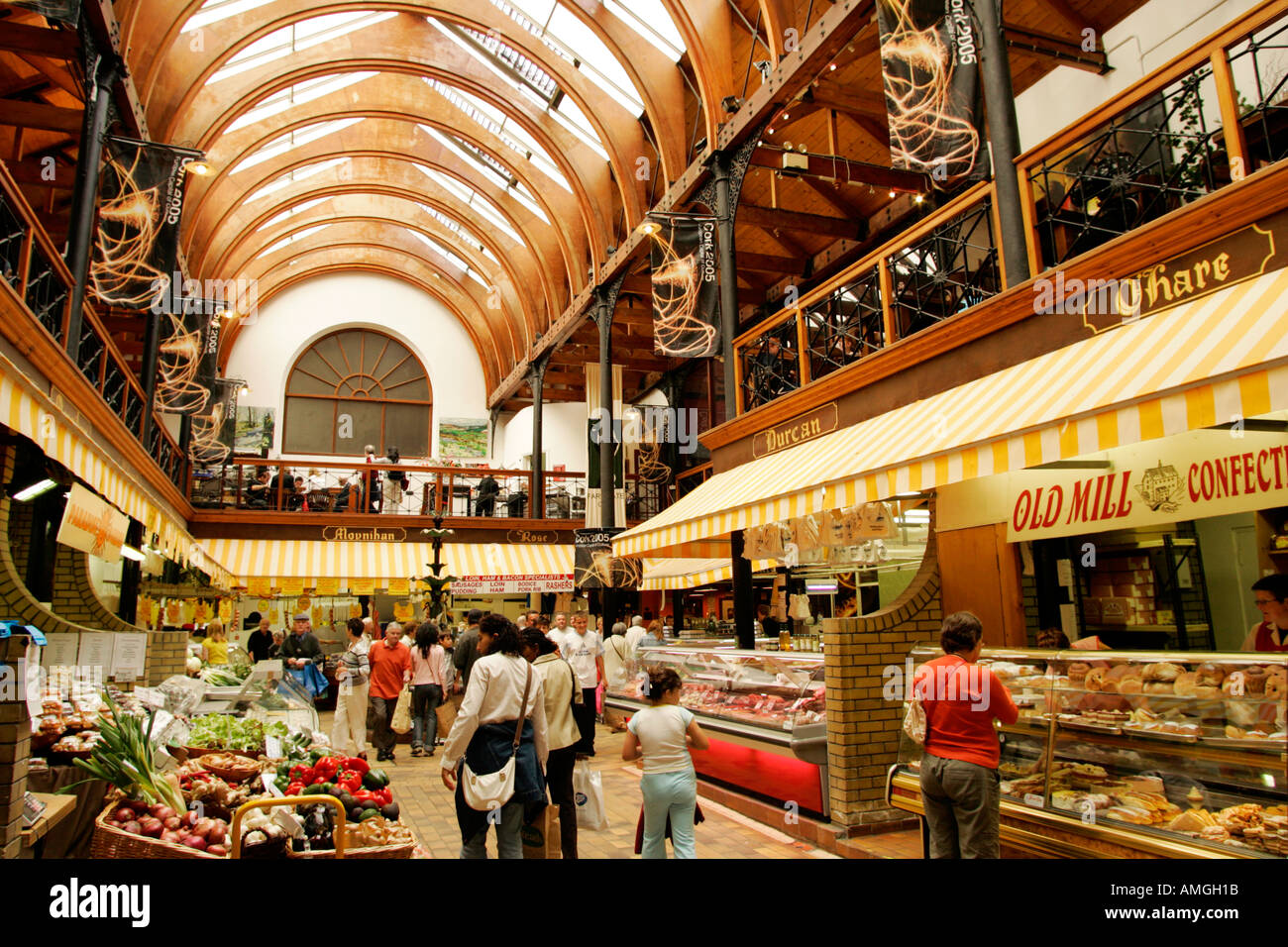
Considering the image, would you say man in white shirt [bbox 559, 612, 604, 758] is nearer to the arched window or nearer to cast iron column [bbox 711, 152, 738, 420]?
cast iron column [bbox 711, 152, 738, 420]

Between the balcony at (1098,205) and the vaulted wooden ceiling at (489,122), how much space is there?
2259 mm

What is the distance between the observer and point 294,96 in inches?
648

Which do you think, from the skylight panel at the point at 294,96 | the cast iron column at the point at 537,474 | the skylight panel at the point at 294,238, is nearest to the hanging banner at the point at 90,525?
the cast iron column at the point at 537,474

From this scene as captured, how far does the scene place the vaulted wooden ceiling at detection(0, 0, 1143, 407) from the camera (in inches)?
413

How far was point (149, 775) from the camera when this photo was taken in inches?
140

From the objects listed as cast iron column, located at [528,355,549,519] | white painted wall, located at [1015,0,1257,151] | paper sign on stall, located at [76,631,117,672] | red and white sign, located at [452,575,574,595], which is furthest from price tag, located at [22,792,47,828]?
cast iron column, located at [528,355,549,519]

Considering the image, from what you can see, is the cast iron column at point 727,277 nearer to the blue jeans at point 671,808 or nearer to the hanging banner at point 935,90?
the hanging banner at point 935,90

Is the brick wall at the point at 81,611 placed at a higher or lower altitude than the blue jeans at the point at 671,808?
higher

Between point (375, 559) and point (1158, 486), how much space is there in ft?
46.9

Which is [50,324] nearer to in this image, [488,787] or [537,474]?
[488,787]

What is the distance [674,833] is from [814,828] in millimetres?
1798

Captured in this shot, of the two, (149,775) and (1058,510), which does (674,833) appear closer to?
(149,775)

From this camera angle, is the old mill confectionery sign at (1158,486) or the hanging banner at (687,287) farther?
the hanging banner at (687,287)

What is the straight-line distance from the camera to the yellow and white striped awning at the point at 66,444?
3.86 metres
